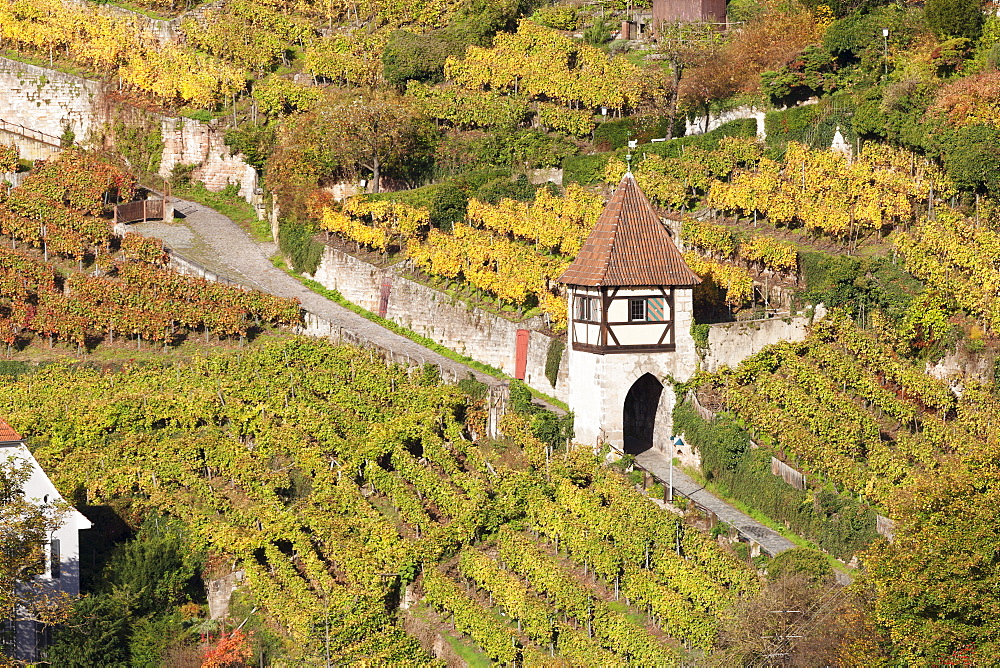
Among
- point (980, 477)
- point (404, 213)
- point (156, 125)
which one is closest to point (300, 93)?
point (156, 125)

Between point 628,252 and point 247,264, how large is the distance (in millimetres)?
16455

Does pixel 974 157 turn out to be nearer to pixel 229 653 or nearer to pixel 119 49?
pixel 229 653

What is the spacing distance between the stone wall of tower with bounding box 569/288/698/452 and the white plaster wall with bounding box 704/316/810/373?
1.80ft

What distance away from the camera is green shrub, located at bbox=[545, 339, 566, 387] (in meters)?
49.9

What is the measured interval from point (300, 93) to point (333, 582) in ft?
89.9

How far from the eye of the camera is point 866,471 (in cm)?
4209

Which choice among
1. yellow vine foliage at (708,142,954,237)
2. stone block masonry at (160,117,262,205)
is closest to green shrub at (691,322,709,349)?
yellow vine foliage at (708,142,954,237)

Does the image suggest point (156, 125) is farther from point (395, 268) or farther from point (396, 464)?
point (396, 464)

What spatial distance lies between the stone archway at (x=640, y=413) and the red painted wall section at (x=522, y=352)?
10.5 feet

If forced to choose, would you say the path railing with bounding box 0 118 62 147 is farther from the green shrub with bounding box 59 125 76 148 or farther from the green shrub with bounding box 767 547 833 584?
the green shrub with bounding box 767 547 833 584

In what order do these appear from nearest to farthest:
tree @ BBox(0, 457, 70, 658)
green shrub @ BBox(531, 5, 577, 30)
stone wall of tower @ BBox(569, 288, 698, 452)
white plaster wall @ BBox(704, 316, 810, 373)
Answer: tree @ BBox(0, 457, 70, 658)
stone wall of tower @ BBox(569, 288, 698, 452)
white plaster wall @ BBox(704, 316, 810, 373)
green shrub @ BBox(531, 5, 577, 30)

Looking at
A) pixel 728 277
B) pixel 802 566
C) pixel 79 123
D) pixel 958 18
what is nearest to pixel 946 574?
pixel 802 566

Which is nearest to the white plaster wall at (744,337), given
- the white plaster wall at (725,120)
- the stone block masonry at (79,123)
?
the white plaster wall at (725,120)

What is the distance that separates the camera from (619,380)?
47.6 meters
